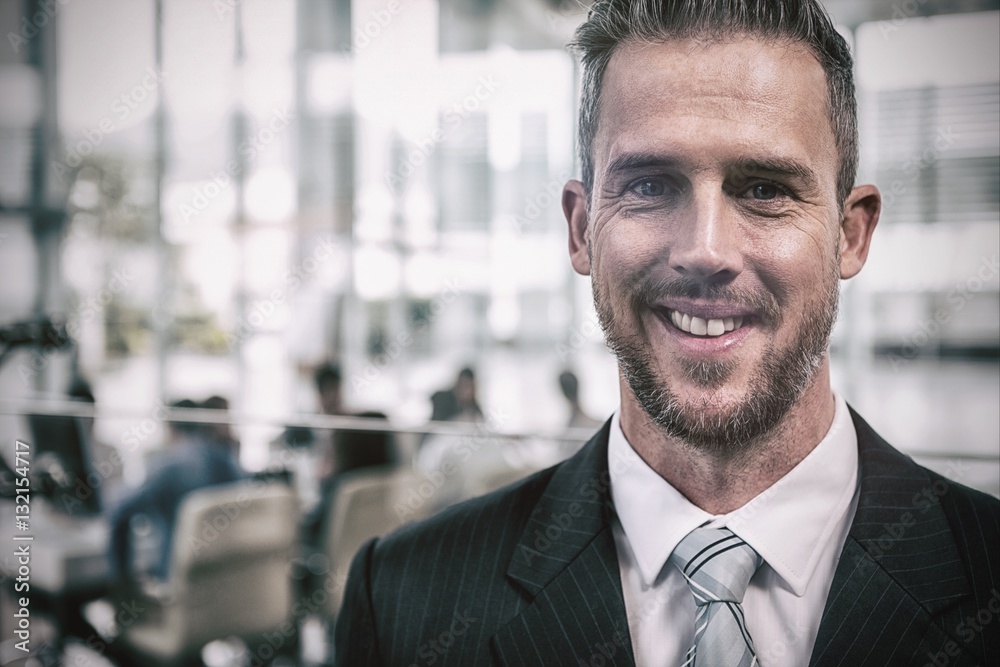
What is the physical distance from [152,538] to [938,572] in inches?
107

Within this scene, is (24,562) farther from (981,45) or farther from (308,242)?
(308,242)

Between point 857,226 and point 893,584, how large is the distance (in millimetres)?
452

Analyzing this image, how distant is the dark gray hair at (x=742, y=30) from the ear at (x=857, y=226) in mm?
24

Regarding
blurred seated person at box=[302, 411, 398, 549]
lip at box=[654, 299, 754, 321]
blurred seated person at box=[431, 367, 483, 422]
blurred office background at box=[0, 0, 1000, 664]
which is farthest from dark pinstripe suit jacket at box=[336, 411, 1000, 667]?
Answer: blurred seated person at box=[431, 367, 483, 422]

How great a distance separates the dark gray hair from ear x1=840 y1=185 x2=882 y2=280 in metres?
0.02

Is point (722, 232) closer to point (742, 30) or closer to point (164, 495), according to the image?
point (742, 30)

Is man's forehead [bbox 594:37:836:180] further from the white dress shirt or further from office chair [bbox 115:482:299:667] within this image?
office chair [bbox 115:482:299:667]

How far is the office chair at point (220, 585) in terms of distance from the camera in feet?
7.60

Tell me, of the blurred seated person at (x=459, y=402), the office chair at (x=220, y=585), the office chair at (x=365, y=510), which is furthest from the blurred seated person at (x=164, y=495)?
the blurred seated person at (x=459, y=402)

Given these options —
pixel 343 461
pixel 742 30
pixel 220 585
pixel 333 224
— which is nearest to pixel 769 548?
pixel 742 30

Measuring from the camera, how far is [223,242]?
5348 mm

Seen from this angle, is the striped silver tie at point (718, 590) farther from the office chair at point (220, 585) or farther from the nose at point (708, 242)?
the office chair at point (220, 585)

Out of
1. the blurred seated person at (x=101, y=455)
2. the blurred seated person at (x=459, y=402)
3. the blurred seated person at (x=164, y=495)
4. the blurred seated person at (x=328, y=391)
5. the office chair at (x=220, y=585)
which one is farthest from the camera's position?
the blurred seated person at (x=459, y=402)

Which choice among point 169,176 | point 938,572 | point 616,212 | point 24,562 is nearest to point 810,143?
point 616,212
